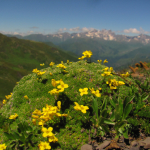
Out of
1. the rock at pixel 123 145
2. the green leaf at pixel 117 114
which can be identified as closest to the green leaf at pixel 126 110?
the green leaf at pixel 117 114

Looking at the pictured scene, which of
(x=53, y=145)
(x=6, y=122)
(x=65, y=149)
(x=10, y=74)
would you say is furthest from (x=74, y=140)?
(x=10, y=74)

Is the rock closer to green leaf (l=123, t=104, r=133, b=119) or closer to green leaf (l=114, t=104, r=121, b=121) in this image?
green leaf (l=114, t=104, r=121, b=121)

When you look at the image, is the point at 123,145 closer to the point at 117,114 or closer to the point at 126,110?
the point at 117,114

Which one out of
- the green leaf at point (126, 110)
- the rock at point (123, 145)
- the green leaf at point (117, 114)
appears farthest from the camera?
the green leaf at point (126, 110)

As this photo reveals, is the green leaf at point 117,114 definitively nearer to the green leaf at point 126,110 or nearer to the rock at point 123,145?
the green leaf at point 126,110

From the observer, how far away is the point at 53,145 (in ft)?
14.8

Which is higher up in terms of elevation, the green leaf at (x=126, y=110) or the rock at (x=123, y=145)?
the green leaf at (x=126, y=110)

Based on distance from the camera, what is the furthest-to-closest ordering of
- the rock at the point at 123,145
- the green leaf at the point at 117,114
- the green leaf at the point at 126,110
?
the green leaf at the point at 126,110, the green leaf at the point at 117,114, the rock at the point at 123,145

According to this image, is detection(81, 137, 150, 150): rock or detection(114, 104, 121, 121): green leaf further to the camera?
detection(114, 104, 121, 121): green leaf

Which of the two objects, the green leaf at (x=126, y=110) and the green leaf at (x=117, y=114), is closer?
the green leaf at (x=117, y=114)

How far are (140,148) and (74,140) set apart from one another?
2.41m

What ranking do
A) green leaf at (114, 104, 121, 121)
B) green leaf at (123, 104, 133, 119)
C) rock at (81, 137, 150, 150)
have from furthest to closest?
green leaf at (123, 104, 133, 119), green leaf at (114, 104, 121, 121), rock at (81, 137, 150, 150)

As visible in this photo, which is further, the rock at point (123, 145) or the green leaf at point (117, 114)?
the green leaf at point (117, 114)

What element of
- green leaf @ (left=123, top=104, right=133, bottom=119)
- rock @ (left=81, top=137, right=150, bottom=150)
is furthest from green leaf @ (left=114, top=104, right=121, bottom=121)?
rock @ (left=81, top=137, right=150, bottom=150)
